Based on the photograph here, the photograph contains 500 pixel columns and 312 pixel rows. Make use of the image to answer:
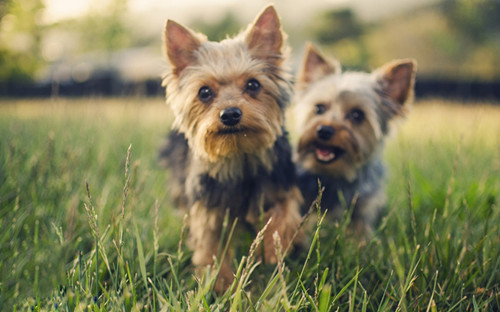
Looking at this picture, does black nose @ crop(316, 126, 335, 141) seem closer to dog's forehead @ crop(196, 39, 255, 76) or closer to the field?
the field

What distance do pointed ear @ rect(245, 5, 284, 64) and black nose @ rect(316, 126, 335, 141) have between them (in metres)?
0.80

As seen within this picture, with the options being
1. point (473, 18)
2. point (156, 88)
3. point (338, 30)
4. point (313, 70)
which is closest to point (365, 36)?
point (338, 30)

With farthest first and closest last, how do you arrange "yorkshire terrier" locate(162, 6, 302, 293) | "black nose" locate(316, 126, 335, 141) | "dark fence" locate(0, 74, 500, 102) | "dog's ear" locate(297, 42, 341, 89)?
"dark fence" locate(0, 74, 500, 102)
"dog's ear" locate(297, 42, 341, 89)
"black nose" locate(316, 126, 335, 141)
"yorkshire terrier" locate(162, 6, 302, 293)

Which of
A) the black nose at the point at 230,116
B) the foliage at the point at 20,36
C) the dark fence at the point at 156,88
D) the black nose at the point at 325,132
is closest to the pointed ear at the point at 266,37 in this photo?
the black nose at the point at 230,116

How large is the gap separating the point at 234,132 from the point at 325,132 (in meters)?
1.11

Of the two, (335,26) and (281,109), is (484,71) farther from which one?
(281,109)

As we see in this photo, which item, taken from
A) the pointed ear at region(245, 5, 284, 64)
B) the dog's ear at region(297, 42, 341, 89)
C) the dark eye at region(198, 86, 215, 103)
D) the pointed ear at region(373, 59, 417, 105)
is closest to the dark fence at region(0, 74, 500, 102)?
the dog's ear at region(297, 42, 341, 89)

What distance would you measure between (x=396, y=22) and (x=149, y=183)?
28565mm

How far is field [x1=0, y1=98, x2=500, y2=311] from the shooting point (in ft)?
→ 5.19

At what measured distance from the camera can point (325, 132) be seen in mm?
3199

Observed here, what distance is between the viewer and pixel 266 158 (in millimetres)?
2646

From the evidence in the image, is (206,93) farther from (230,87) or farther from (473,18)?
(473,18)

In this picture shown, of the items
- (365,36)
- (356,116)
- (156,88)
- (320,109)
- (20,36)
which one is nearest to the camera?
(356,116)

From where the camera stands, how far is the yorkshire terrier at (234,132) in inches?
97.7
